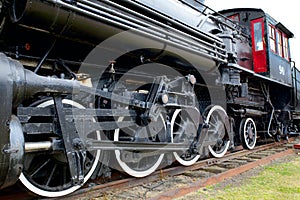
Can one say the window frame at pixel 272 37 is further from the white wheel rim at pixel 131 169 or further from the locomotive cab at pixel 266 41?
the white wheel rim at pixel 131 169

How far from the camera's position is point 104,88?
2.86m

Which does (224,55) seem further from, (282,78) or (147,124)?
(282,78)

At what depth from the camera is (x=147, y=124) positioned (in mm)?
3016

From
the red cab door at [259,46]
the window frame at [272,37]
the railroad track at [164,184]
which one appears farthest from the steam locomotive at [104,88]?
the window frame at [272,37]

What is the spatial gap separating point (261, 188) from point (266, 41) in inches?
150

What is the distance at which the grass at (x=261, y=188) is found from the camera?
2.84 meters

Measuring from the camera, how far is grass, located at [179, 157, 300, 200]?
2.84m

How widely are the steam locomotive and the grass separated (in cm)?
66

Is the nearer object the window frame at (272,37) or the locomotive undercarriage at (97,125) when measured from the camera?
the locomotive undercarriage at (97,125)


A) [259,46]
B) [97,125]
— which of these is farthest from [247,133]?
[97,125]

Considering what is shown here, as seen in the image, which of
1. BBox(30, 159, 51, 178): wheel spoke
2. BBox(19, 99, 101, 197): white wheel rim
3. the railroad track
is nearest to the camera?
BBox(19, 99, 101, 197): white wheel rim

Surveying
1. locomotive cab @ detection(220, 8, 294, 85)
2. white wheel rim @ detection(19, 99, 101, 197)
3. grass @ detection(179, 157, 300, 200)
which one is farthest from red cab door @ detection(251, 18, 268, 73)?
white wheel rim @ detection(19, 99, 101, 197)

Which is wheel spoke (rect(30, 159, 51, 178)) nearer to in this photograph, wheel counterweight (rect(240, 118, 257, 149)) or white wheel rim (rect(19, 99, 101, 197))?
white wheel rim (rect(19, 99, 101, 197))

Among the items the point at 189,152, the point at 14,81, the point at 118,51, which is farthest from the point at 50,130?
the point at 189,152
